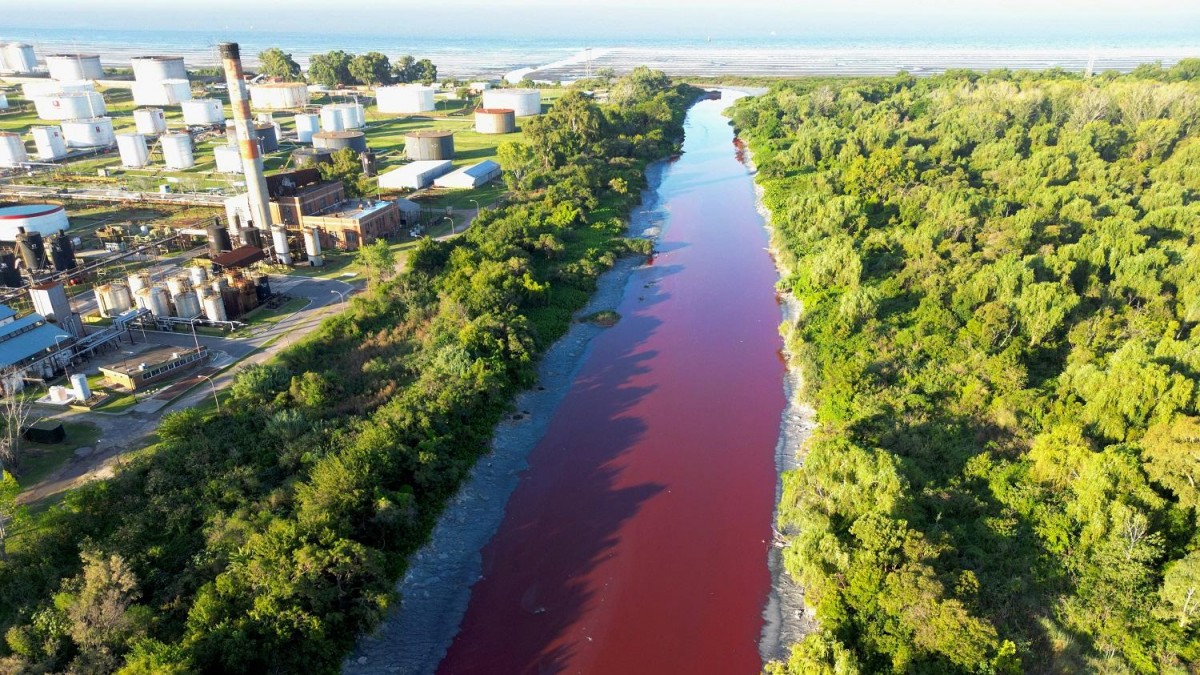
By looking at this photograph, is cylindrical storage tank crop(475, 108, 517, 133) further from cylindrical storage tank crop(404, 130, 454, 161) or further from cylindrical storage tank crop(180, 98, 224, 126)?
cylindrical storage tank crop(180, 98, 224, 126)

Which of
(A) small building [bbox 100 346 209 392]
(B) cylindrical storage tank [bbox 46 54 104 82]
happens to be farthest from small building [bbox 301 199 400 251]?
(B) cylindrical storage tank [bbox 46 54 104 82]

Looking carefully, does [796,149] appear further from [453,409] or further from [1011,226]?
[453,409]

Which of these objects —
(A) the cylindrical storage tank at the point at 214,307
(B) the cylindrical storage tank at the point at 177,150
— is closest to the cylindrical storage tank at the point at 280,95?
(B) the cylindrical storage tank at the point at 177,150

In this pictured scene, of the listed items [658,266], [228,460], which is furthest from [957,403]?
[228,460]

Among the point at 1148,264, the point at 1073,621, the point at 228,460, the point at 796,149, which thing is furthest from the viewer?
the point at 796,149

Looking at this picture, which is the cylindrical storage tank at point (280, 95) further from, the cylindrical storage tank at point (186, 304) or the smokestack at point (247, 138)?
the cylindrical storage tank at point (186, 304)

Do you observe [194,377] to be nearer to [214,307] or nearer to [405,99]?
[214,307]
